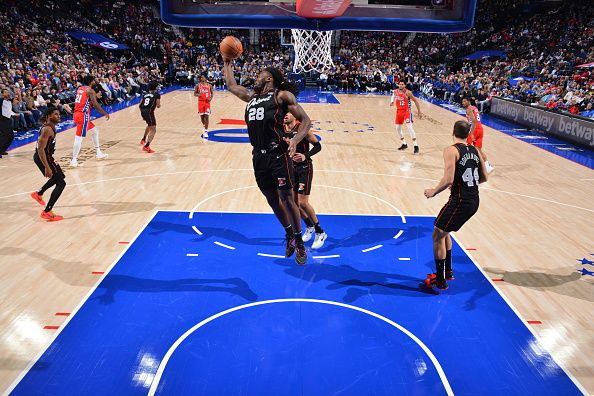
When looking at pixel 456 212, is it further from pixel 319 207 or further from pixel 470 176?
pixel 319 207

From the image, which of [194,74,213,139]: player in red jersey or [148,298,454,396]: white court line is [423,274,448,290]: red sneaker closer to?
[148,298,454,396]: white court line

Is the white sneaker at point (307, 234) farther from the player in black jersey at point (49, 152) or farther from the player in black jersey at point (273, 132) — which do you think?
the player in black jersey at point (49, 152)

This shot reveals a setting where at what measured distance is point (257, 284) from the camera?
525cm

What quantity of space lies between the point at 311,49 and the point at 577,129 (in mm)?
8898

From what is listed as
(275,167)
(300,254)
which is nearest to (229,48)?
(275,167)

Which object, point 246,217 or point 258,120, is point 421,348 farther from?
point 246,217

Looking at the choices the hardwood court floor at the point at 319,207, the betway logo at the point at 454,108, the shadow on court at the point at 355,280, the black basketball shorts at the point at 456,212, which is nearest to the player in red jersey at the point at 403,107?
the hardwood court floor at the point at 319,207

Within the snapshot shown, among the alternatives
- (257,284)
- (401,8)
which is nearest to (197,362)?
(257,284)

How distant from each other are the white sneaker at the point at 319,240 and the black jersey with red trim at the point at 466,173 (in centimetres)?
190

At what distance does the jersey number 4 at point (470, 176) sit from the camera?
15.8 ft

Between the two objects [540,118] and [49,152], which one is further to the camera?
[540,118]

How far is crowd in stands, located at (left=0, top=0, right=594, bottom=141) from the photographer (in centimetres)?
1828

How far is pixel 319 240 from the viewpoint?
6242mm

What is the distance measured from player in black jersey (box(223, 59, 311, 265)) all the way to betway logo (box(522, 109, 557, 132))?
12.9 m
